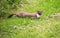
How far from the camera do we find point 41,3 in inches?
332

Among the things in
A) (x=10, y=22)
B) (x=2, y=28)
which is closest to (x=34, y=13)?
(x=10, y=22)

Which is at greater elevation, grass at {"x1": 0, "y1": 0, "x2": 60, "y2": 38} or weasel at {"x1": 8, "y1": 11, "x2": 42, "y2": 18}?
weasel at {"x1": 8, "y1": 11, "x2": 42, "y2": 18}

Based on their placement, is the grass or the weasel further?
the weasel

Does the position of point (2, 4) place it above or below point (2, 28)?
above

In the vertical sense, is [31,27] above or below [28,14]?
below

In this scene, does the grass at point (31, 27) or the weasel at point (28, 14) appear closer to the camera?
the grass at point (31, 27)

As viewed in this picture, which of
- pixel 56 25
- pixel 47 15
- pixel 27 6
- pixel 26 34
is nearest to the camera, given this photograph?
pixel 26 34

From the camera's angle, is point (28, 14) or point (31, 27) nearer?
point (31, 27)

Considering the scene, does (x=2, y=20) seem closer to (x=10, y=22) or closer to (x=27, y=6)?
(x=10, y=22)

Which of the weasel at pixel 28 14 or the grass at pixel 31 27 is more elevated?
the weasel at pixel 28 14

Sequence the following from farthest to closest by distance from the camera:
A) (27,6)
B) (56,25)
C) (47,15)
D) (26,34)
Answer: (27,6) → (47,15) → (56,25) → (26,34)

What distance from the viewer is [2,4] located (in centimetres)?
656

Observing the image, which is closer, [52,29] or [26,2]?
[52,29]

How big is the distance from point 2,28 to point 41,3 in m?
2.47
